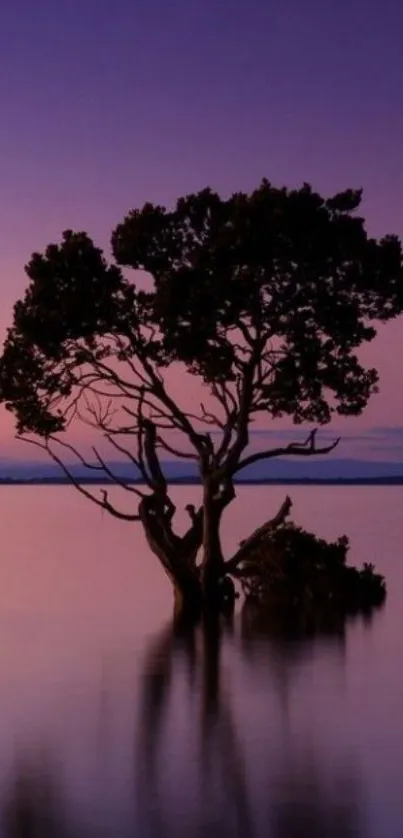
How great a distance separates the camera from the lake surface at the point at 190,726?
1245 centimetres

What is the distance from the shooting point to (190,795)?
520 inches

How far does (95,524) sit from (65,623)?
51.1 metres

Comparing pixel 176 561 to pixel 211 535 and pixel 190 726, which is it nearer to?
pixel 211 535

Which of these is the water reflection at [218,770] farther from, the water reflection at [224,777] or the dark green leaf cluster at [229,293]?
the dark green leaf cluster at [229,293]

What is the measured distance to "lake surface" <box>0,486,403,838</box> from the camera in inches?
490

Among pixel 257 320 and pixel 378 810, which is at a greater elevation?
pixel 257 320

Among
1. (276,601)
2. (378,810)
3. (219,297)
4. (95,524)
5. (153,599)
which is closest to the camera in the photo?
(378,810)

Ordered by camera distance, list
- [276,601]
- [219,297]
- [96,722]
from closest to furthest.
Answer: [96,722], [219,297], [276,601]

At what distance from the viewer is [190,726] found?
17328 millimetres

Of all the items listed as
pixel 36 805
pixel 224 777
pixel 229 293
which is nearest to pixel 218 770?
pixel 224 777

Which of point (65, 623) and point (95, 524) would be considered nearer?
point (65, 623)

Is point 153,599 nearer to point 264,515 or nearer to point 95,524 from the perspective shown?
point 95,524

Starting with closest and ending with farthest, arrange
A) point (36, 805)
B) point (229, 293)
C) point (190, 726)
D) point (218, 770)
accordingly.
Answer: point (36, 805) → point (218, 770) → point (190, 726) → point (229, 293)

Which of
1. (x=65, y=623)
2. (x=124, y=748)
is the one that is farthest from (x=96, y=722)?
(x=65, y=623)
